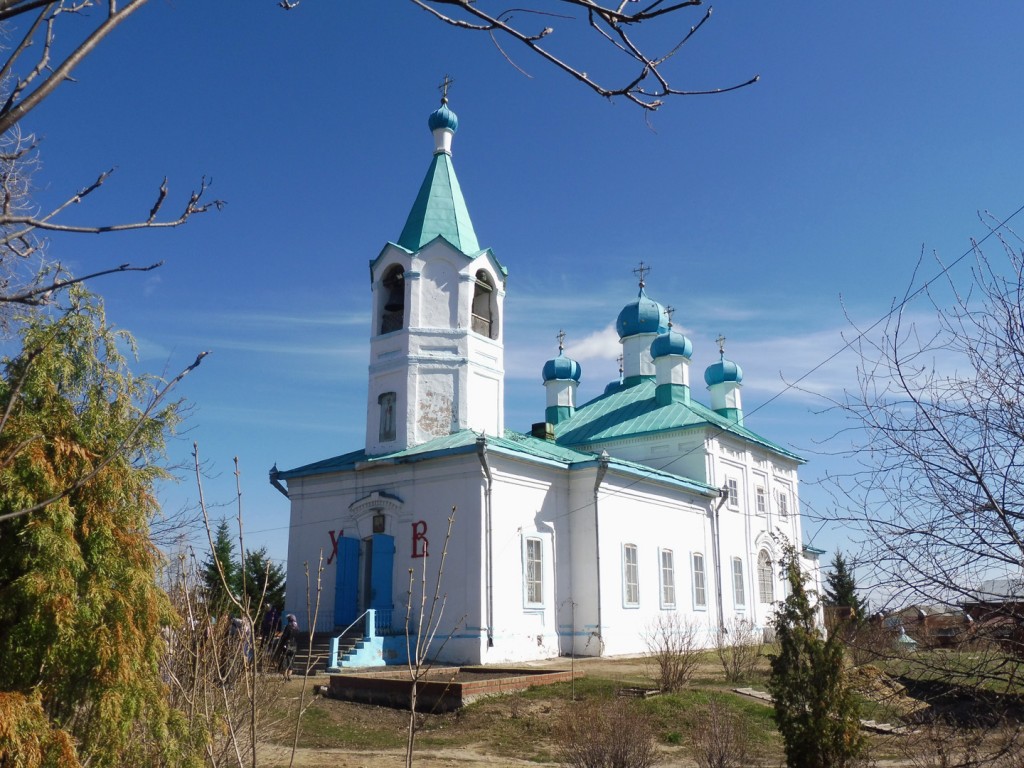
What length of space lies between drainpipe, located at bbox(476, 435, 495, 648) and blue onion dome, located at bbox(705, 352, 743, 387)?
14.4 m

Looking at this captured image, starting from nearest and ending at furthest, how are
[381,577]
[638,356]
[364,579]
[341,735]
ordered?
[341,735], [381,577], [364,579], [638,356]

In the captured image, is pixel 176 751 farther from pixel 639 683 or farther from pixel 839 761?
pixel 639 683

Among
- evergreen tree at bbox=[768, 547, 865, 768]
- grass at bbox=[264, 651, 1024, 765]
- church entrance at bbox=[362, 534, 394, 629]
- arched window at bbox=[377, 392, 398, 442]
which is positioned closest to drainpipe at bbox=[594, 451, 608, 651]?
church entrance at bbox=[362, 534, 394, 629]

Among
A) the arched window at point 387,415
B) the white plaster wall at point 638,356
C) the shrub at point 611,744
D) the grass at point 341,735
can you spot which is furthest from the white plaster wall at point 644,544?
the shrub at point 611,744

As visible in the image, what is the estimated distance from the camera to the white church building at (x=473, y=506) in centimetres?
1689

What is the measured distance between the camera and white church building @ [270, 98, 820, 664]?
55.4 ft

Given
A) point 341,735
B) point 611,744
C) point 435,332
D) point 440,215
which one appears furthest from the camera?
point 440,215

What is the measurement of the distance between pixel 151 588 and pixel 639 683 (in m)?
9.01

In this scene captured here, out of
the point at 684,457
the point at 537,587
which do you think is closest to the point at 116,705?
the point at 537,587

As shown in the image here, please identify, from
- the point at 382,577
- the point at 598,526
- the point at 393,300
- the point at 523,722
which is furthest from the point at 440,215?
the point at 523,722

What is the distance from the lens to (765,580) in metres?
25.4

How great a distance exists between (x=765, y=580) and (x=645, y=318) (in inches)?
366

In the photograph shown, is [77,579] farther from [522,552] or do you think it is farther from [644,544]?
[644,544]

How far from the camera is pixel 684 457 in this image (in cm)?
2369
